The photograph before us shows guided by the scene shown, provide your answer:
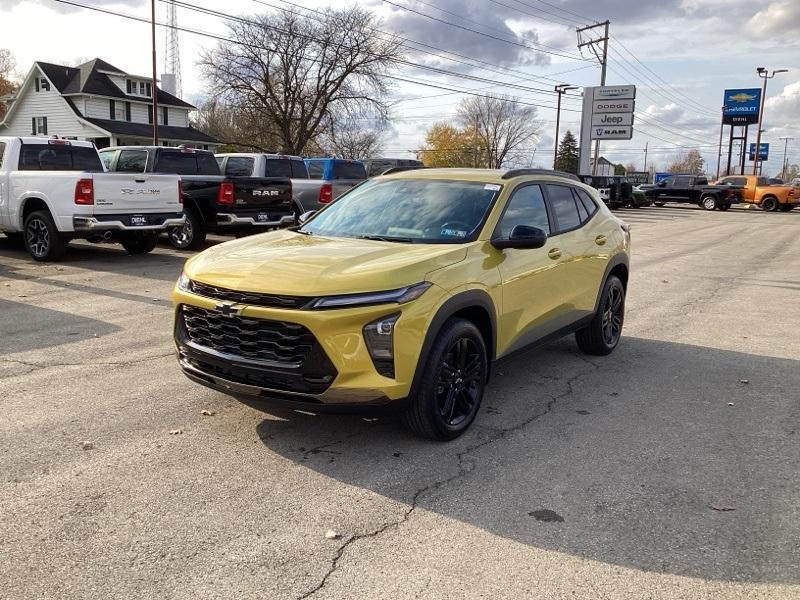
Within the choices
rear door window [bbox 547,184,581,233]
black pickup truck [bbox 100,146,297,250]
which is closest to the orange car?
black pickup truck [bbox 100,146,297,250]

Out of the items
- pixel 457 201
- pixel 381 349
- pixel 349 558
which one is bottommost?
pixel 349 558

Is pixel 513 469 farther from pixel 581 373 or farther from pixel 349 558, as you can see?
pixel 581 373

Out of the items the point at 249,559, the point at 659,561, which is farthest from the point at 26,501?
the point at 659,561

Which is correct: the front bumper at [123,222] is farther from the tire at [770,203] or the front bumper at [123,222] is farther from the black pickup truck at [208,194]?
the tire at [770,203]

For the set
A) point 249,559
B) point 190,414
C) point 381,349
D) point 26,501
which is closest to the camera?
point 249,559

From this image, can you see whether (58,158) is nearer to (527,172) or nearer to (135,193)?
(135,193)

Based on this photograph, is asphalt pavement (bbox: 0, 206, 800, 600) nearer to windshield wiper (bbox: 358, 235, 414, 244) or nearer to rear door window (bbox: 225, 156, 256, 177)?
windshield wiper (bbox: 358, 235, 414, 244)

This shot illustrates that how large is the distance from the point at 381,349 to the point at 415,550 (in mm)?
1076

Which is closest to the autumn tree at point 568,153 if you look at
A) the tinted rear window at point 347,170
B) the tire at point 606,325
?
the tinted rear window at point 347,170

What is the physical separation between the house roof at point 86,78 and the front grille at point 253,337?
4780 cm

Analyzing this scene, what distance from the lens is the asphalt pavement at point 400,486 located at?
2854mm

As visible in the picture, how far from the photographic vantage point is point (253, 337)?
3836 millimetres

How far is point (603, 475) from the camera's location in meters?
3.88

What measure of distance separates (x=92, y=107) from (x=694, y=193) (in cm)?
3965
